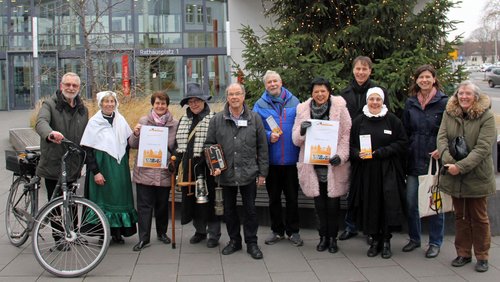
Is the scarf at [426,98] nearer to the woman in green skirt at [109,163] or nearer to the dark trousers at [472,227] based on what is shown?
the dark trousers at [472,227]

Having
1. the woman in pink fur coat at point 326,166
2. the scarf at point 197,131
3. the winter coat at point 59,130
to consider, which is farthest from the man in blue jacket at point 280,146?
the winter coat at point 59,130

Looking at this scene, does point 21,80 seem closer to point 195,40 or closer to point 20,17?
point 20,17

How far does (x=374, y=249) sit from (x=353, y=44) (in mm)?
4027

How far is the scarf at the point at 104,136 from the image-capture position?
548 centimetres

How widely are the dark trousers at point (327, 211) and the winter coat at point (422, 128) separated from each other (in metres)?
0.88

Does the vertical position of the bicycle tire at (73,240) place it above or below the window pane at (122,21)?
below

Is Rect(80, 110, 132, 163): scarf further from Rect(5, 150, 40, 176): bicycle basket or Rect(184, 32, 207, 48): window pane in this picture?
Rect(184, 32, 207, 48): window pane

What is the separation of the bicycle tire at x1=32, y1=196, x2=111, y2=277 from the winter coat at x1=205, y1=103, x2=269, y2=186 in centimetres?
133

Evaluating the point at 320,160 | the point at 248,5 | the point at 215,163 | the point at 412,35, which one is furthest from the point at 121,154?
the point at 248,5

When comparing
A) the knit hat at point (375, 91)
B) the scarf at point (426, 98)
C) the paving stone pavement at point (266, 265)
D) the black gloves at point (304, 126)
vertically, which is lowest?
the paving stone pavement at point (266, 265)

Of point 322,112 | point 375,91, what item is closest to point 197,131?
point 322,112

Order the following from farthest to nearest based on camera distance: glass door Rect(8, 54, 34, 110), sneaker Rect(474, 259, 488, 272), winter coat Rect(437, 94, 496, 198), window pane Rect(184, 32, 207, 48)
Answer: window pane Rect(184, 32, 207, 48), glass door Rect(8, 54, 34, 110), sneaker Rect(474, 259, 488, 272), winter coat Rect(437, 94, 496, 198)

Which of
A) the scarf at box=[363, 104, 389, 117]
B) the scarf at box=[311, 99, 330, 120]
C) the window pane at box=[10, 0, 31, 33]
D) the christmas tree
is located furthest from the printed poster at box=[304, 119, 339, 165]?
the window pane at box=[10, 0, 31, 33]

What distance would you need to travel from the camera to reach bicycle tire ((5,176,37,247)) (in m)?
5.68
